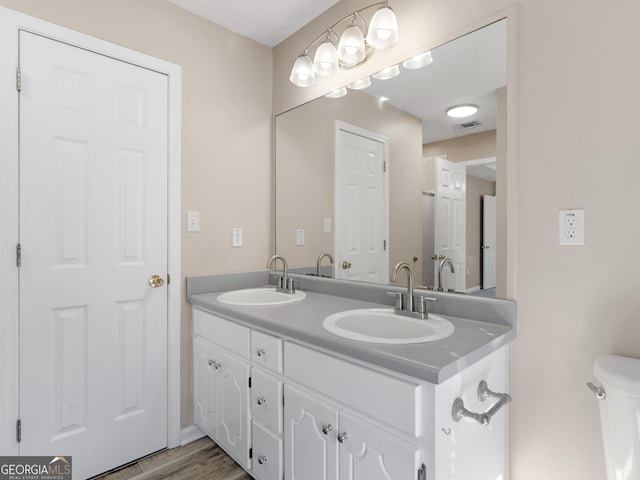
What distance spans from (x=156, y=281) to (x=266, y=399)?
86 centimetres

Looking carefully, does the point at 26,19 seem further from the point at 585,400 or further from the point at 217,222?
the point at 585,400

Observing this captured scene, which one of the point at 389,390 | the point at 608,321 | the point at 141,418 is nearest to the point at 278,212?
the point at 141,418

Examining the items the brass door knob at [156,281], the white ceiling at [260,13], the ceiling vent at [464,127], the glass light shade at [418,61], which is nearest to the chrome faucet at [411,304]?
the ceiling vent at [464,127]

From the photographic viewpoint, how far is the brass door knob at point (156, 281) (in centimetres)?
177

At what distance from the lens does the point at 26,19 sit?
1.42 m

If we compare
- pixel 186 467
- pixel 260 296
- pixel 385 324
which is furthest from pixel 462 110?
pixel 186 467

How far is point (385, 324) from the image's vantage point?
1.39 meters

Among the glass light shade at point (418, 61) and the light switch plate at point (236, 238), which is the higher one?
the glass light shade at point (418, 61)

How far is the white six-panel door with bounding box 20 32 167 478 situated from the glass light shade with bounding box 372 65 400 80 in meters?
1.11

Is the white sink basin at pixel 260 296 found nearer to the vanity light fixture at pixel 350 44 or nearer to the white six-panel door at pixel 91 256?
the white six-panel door at pixel 91 256

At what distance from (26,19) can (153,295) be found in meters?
1.30

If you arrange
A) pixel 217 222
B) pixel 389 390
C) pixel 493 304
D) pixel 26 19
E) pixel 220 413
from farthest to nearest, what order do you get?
pixel 217 222
pixel 220 413
pixel 26 19
pixel 493 304
pixel 389 390

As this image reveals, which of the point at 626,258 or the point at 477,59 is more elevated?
the point at 477,59

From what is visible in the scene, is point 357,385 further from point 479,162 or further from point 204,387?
point 204,387
